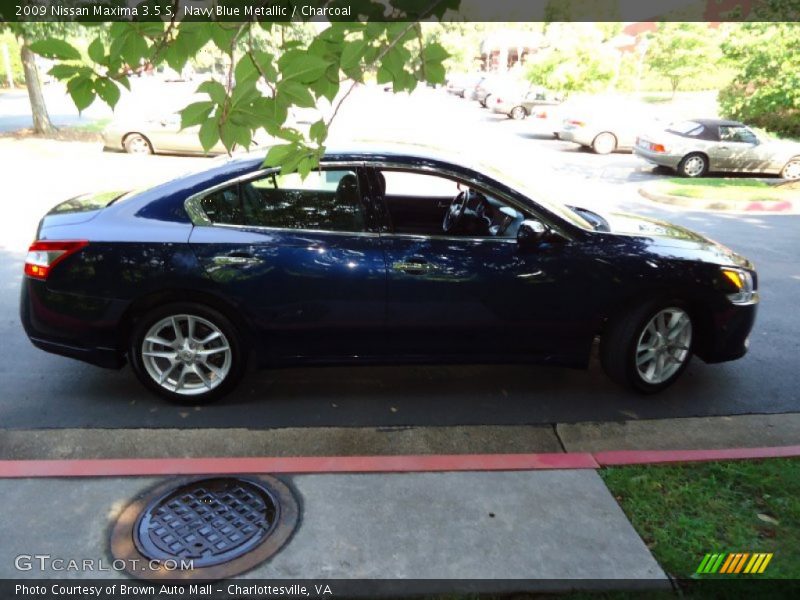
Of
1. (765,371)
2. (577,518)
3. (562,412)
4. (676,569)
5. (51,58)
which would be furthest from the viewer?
(765,371)

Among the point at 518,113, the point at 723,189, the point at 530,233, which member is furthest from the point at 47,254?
the point at 518,113

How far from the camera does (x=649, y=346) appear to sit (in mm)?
4422

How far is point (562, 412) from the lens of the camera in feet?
14.2

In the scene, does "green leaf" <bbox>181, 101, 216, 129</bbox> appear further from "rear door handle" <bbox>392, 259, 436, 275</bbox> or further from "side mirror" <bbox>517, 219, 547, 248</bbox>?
"side mirror" <bbox>517, 219, 547, 248</bbox>

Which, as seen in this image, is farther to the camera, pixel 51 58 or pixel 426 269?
pixel 426 269

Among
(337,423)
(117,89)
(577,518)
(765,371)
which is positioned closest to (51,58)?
(117,89)

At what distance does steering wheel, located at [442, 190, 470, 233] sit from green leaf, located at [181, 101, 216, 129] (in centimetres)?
267

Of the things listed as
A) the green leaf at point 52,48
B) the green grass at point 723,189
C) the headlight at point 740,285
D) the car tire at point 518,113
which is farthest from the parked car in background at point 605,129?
the green leaf at point 52,48

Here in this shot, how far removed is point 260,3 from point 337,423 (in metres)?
2.52

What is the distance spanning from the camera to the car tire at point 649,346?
4309 millimetres

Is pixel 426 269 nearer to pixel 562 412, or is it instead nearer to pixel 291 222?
pixel 291 222

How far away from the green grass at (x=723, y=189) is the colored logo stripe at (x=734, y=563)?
36.2 feet

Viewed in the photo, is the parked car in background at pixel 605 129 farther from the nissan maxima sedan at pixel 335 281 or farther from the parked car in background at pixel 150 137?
the nissan maxima sedan at pixel 335 281

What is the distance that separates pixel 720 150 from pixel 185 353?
15.3 metres
